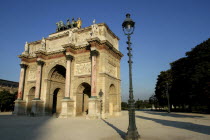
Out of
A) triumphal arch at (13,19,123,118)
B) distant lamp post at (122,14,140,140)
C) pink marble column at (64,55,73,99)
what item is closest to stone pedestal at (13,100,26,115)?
triumphal arch at (13,19,123,118)

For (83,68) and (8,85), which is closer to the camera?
(83,68)

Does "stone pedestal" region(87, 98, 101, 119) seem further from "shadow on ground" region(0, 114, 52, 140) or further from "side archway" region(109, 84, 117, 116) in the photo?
"shadow on ground" region(0, 114, 52, 140)

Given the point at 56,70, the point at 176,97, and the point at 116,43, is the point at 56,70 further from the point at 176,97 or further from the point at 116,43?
the point at 176,97

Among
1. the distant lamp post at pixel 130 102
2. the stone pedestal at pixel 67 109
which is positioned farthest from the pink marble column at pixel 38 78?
the distant lamp post at pixel 130 102

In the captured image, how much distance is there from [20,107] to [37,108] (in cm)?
456

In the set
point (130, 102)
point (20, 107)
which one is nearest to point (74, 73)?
point (20, 107)

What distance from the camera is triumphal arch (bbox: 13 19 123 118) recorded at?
20.5 meters

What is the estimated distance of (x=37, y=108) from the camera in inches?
934

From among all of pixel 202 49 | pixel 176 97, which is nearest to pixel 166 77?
pixel 176 97

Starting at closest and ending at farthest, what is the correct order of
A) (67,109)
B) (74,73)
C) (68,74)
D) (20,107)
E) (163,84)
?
(67,109) < (68,74) < (74,73) < (20,107) < (163,84)

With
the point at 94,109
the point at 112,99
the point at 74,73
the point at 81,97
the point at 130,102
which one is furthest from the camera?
the point at 112,99

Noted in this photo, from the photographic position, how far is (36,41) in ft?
95.2

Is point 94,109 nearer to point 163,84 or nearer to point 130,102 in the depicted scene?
point 130,102

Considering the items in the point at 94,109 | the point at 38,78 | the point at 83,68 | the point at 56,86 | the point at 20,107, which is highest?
the point at 83,68
